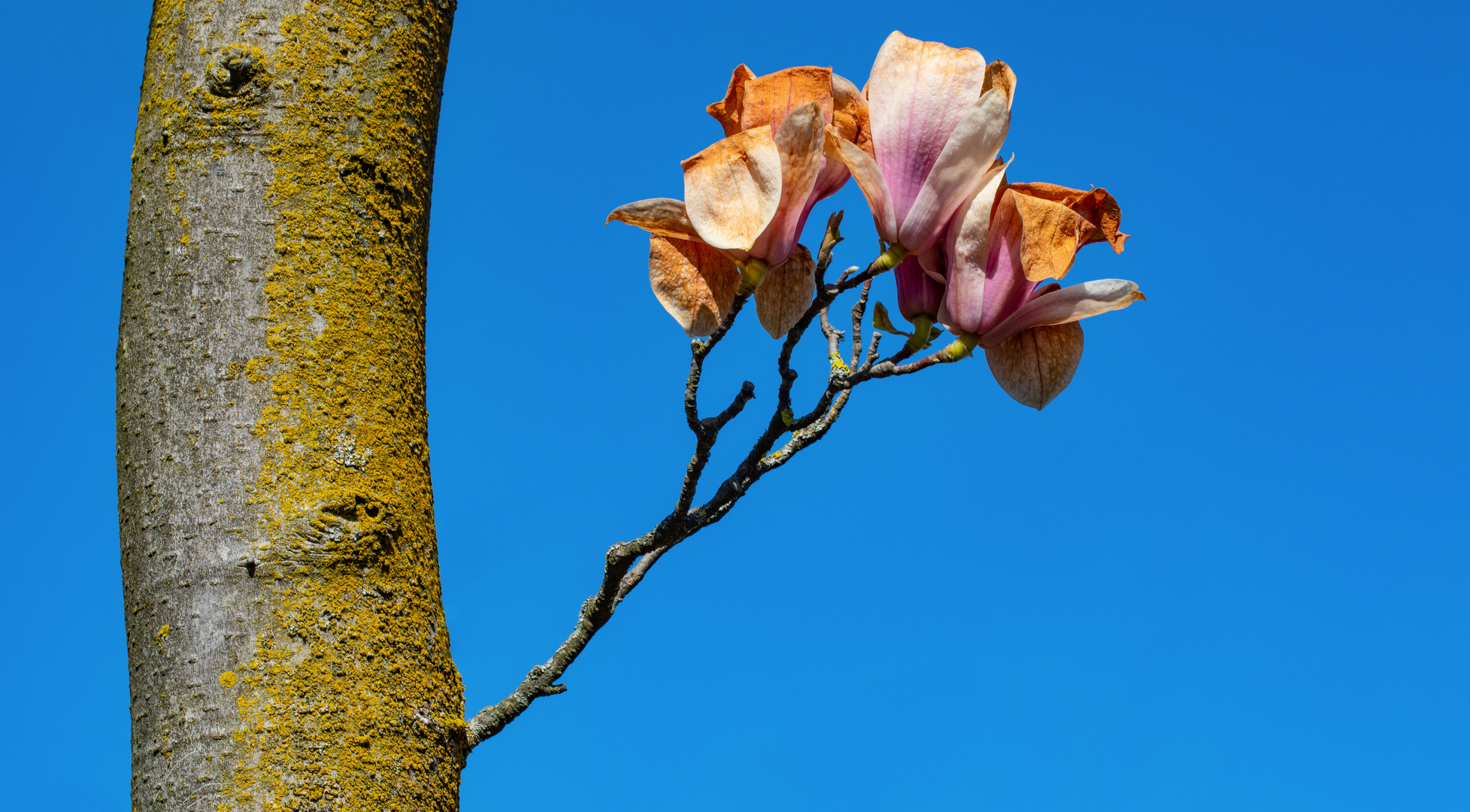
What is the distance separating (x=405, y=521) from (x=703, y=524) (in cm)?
25

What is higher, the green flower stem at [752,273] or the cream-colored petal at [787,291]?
the cream-colored petal at [787,291]

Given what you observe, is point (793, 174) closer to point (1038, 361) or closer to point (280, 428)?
point (1038, 361)

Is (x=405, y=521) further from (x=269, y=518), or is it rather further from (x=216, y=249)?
(x=216, y=249)

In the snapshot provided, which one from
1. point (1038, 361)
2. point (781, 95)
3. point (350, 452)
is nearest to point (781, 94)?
point (781, 95)

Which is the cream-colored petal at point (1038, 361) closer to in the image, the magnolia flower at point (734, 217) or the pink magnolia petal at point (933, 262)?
the pink magnolia petal at point (933, 262)

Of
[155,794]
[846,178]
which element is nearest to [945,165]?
[846,178]

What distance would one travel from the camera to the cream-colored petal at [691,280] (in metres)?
0.90

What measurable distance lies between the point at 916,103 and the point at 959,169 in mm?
70

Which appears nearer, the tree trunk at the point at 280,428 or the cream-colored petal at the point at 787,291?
the tree trunk at the point at 280,428

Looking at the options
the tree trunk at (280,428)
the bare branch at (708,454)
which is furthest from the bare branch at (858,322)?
the tree trunk at (280,428)

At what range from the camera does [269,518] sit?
30.7 inches

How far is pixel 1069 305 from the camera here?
90cm

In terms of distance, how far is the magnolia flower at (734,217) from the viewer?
2.72 ft

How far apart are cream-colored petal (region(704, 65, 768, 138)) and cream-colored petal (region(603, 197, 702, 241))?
10 cm
